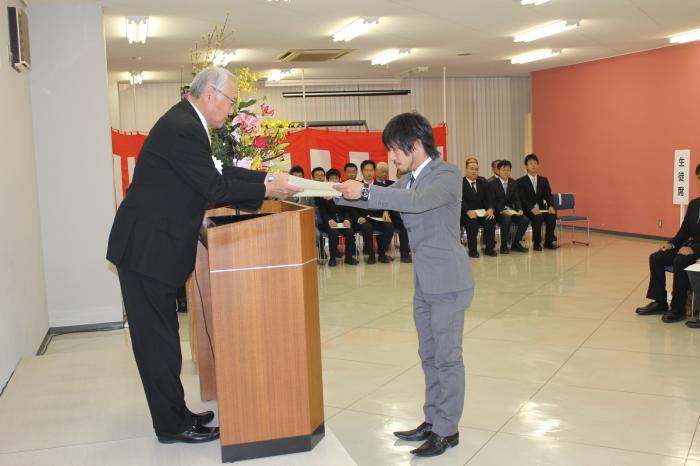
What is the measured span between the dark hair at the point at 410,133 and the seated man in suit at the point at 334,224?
23.1ft

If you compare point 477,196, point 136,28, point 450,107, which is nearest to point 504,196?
point 477,196

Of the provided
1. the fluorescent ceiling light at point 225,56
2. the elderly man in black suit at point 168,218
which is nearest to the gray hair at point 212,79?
the elderly man in black suit at point 168,218

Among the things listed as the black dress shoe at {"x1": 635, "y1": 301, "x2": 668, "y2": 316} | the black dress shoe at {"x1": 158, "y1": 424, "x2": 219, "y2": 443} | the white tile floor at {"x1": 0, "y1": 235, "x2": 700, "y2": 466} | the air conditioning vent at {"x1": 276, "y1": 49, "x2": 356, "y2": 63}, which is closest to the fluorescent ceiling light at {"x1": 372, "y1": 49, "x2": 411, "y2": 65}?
the air conditioning vent at {"x1": 276, "y1": 49, "x2": 356, "y2": 63}

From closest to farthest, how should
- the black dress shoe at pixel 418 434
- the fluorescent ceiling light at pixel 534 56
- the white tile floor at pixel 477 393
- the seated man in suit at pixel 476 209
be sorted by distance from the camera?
the white tile floor at pixel 477 393 → the black dress shoe at pixel 418 434 → the seated man in suit at pixel 476 209 → the fluorescent ceiling light at pixel 534 56

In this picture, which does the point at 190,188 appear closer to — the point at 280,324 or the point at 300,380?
the point at 280,324

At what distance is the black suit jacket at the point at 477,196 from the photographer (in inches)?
449

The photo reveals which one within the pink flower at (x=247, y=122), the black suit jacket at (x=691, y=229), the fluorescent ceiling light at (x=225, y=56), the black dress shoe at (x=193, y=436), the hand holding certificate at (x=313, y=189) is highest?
the fluorescent ceiling light at (x=225, y=56)

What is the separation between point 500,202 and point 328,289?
166 inches

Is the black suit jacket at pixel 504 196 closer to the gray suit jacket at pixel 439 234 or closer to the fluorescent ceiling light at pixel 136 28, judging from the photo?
the fluorescent ceiling light at pixel 136 28

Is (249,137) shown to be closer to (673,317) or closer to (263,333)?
(263,333)

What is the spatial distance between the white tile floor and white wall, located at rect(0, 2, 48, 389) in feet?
0.87

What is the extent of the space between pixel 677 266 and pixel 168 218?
4994 millimetres

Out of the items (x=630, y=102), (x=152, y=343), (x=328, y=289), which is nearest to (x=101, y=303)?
(x=328, y=289)

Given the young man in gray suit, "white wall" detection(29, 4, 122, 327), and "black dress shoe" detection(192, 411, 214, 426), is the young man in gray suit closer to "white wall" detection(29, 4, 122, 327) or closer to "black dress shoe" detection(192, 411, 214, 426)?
"black dress shoe" detection(192, 411, 214, 426)
